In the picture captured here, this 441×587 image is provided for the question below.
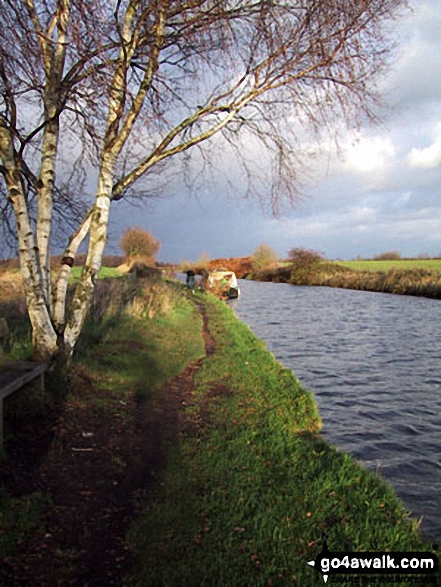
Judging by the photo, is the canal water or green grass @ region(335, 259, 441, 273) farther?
green grass @ region(335, 259, 441, 273)

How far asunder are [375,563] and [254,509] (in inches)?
42.8

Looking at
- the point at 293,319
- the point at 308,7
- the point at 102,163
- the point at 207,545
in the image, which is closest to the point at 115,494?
the point at 207,545

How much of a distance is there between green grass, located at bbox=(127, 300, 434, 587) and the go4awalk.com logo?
0.22 feet

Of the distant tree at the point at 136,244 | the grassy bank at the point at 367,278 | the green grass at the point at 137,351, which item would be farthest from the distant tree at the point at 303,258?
the green grass at the point at 137,351

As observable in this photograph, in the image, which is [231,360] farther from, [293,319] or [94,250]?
[293,319]

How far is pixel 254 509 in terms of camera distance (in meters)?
4.02

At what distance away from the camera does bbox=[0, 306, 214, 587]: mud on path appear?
3.21 m

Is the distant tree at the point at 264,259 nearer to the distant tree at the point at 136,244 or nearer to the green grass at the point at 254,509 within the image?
the distant tree at the point at 136,244

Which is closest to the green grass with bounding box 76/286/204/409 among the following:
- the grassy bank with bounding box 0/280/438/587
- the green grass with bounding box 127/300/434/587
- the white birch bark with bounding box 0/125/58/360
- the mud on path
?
the grassy bank with bounding box 0/280/438/587

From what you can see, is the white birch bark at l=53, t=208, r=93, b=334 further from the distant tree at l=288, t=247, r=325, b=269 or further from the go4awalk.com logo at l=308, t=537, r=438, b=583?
the distant tree at l=288, t=247, r=325, b=269

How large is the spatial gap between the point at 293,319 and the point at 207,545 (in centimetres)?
2078

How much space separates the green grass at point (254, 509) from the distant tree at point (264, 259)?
228ft

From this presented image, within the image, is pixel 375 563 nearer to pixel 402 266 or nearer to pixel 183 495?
pixel 183 495

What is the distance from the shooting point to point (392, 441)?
7.43 meters
